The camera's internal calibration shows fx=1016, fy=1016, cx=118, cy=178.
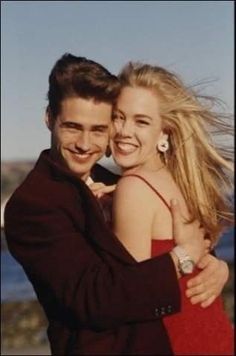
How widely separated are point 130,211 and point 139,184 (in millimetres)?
85

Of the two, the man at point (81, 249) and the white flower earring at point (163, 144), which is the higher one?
the white flower earring at point (163, 144)

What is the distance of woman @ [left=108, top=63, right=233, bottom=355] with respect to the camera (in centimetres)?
272

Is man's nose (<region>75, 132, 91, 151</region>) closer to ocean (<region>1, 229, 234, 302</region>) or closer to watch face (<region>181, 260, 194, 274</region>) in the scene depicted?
watch face (<region>181, 260, 194, 274</region>)

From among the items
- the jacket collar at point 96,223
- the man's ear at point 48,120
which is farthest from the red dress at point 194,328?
the man's ear at point 48,120

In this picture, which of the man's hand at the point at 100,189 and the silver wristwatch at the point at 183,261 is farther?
the man's hand at the point at 100,189

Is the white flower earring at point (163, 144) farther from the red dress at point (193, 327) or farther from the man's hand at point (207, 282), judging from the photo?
the man's hand at point (207, 282)

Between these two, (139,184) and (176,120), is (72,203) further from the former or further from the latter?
(176,120)

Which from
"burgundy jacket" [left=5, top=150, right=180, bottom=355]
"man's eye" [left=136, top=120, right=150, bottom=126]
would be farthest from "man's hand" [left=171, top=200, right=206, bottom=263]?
"man's eye" [left=136, top=120, right=150, bottom=126]

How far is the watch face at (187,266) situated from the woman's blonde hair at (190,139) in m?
0.15

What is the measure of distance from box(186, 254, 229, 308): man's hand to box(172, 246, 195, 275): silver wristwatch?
0.21 ft

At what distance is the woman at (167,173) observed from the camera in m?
2.72

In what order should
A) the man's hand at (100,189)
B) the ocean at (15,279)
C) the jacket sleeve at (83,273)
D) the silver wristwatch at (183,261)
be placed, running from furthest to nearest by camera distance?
1. the ocean at (15,279)
2. the man's hand at (100,189)
3. the silver wristwatch at (183,261)
4. the jacket sleeve at (83,273)

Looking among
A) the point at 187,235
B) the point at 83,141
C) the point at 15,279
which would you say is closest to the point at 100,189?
the point at 83,141

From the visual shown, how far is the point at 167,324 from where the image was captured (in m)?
2.73
